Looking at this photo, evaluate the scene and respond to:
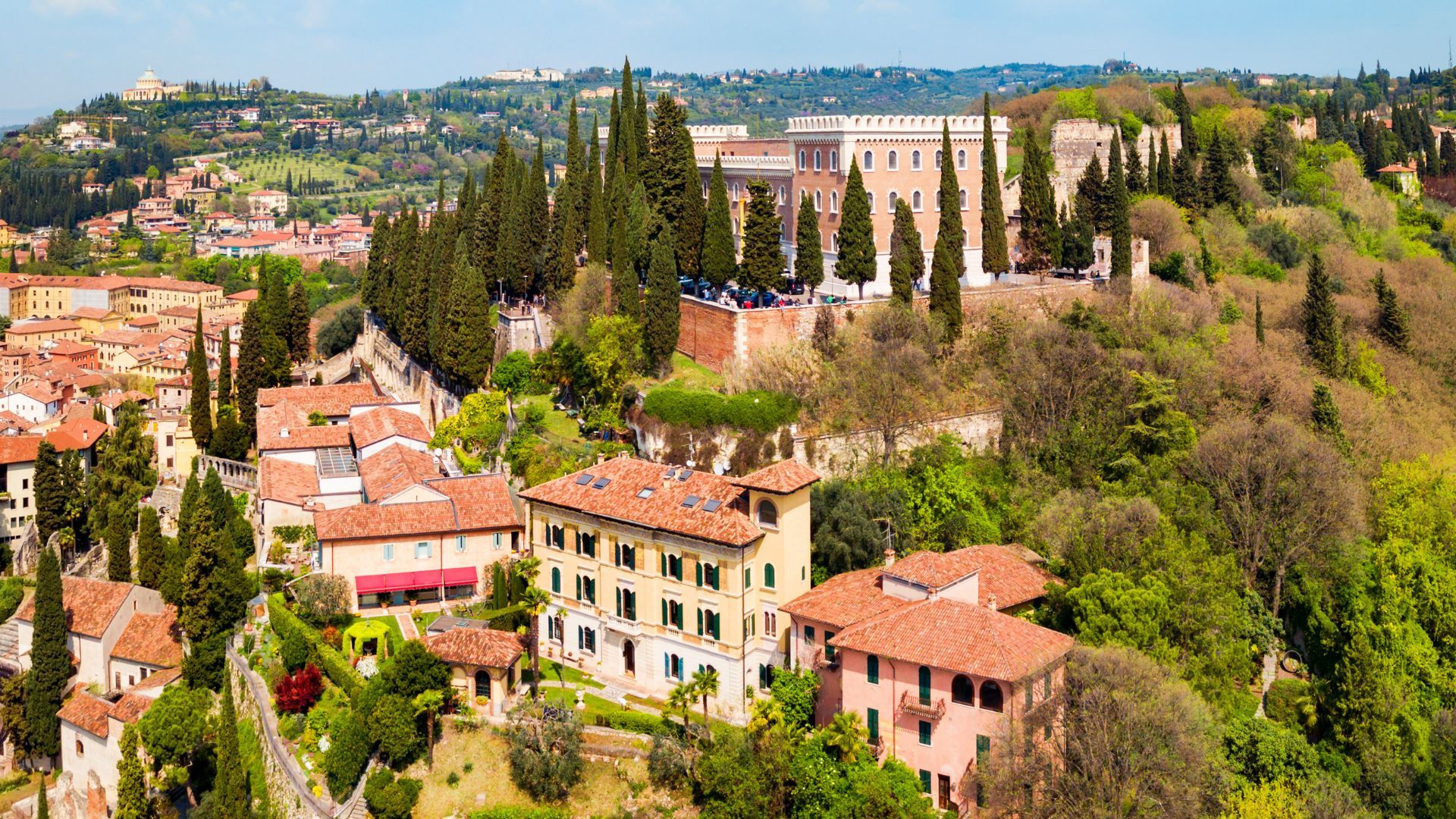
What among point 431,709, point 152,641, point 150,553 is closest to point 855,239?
point 431,709

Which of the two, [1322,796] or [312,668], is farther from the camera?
[312,668]

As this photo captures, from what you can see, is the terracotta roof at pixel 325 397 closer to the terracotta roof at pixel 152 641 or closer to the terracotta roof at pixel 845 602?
the terracotta roof at pixel 152 641

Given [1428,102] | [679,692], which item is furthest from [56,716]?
[1428,102]

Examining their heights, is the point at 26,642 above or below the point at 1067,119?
below

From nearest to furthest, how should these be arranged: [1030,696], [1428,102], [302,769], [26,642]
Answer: [1030,696]
[302,769]
[26,642]
[1428,102]

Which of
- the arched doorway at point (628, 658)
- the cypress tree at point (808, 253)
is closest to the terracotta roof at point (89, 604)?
the arched doorway at point (628, 658)

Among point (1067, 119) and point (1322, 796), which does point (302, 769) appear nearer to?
point (1322, 796)

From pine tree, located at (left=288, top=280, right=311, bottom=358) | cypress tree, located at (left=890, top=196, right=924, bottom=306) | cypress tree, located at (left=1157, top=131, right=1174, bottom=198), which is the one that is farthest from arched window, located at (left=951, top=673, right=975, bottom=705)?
pine tree, located at (left=288, top=280, right=311, bottom=358)

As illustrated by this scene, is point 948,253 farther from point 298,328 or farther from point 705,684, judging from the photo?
point 298,328
